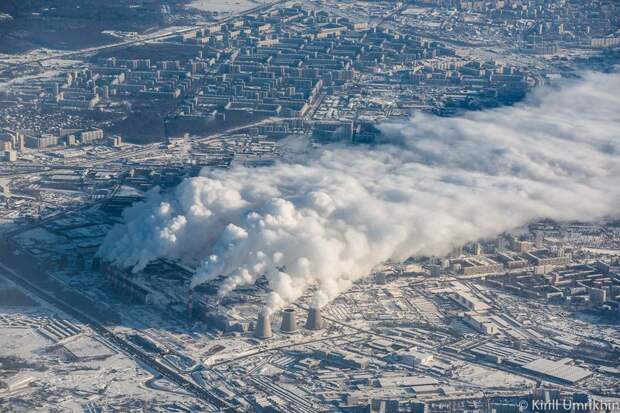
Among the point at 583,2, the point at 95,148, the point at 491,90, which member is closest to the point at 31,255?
the point at 95,148

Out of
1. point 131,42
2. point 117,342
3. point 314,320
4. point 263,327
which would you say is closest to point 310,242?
point 314,320

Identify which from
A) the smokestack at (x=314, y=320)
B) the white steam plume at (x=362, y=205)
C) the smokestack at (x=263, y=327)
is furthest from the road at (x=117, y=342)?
the smokestack at (x=314, y=320)

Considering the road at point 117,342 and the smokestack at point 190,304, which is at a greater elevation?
the smokestack at point 190,304

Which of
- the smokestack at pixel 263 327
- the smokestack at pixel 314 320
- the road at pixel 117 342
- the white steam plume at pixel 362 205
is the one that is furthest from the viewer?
the white steam plume at pixel 362 205

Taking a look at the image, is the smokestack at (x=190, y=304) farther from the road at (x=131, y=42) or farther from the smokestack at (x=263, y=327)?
the road at (x=131, y=42)

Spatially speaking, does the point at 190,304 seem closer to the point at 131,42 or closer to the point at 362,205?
the point at 362,205

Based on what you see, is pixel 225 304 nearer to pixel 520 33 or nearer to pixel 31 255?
pixel 31 255

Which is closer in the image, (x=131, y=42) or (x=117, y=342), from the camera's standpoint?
(x=117, y=342)

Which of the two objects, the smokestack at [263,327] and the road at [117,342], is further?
the smokestack at [263,327]

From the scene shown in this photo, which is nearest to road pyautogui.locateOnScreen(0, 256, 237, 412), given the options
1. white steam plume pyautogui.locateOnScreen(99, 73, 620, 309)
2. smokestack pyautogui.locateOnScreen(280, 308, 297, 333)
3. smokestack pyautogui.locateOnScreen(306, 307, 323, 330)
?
white steam plume pyautogui.locateOnScreen(99, 73, 620, 309)
